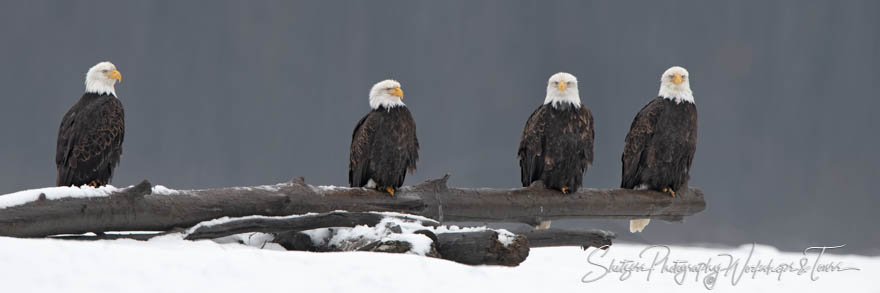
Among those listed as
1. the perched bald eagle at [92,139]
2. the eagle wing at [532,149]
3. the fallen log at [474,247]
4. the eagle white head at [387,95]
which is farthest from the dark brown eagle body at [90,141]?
the eagle wing at [532,149]

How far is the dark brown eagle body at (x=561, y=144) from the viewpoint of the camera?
23.1ft

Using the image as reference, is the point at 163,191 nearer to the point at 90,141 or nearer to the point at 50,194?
the point at 50,194

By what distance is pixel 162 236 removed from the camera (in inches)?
225

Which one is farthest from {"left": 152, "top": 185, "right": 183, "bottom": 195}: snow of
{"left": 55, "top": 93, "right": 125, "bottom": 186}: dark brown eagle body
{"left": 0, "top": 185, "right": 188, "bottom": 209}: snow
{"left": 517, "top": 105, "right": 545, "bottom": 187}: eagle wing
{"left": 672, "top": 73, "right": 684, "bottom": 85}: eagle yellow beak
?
{"left": 672, "top": 73, "right": 684, "bottom": 85}: eagle yellow beak

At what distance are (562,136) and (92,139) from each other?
3.43 m

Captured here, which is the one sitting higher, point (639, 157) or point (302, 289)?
point (639, 157)

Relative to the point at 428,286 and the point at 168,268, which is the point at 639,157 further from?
the point at 168,268

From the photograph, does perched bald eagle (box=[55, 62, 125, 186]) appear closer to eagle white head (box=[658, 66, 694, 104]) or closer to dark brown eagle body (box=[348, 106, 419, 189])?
dark brown eagle body (box=[348, 106, 419, 189])

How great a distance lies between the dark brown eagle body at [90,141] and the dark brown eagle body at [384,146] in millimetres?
1723

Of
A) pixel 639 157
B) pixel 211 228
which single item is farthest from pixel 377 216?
pixel 639 157

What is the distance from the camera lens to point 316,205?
20.6ft

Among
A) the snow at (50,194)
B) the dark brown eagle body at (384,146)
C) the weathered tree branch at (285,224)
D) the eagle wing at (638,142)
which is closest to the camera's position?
the snow at (50,194)

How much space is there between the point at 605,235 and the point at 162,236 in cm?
300

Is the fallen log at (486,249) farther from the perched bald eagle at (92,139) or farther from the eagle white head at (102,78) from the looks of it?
the eagle white head at (102,78)
